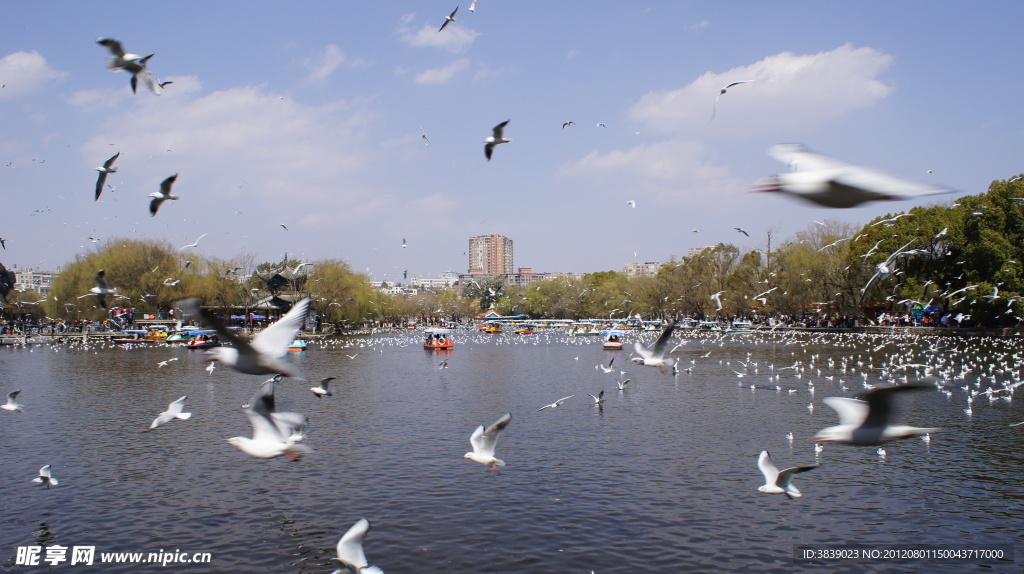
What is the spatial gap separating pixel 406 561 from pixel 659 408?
12593 millimetres

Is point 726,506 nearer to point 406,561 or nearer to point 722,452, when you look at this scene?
point 722,452

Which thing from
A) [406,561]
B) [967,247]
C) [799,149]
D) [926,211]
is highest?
[926,211]

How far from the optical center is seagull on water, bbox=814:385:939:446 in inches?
218

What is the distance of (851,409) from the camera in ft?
19.3

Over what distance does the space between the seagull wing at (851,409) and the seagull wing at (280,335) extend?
5.14m

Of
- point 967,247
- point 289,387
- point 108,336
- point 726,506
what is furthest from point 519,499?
point 108,336

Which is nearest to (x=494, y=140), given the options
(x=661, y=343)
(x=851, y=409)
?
(x=661, y=343)

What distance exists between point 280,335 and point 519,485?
22.9 feet

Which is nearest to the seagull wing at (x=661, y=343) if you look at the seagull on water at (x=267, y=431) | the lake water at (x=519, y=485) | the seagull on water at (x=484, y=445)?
the lake water at (x=519, y=485)

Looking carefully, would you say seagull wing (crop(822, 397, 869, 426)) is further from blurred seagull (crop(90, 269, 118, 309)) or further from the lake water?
blurred seagull (crop(90, 269, 118, 309))

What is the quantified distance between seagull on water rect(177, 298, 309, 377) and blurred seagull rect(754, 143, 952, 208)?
421 cm

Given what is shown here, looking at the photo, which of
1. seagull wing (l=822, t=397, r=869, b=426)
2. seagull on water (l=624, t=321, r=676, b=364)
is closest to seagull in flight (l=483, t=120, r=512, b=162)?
seagull on water (l=624, t=321, r=676, b=364)

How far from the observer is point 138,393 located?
25250mm

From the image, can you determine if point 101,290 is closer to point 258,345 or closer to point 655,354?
point 258,345
